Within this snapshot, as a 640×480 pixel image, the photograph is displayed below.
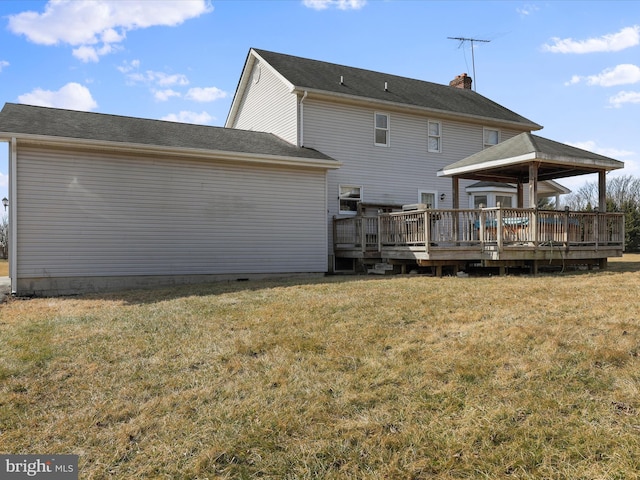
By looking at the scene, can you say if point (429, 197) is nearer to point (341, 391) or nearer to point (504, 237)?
point (504, 237)

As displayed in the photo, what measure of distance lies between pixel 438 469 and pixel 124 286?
10342 mm

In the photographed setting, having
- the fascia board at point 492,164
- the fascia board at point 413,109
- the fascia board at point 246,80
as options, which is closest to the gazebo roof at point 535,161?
the fascia board at point 492,164

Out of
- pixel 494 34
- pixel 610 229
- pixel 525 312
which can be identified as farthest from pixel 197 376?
pixel 494 34

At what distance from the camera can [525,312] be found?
6125 mm

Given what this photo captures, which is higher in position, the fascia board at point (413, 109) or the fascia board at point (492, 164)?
the fascia board at point (413, 109)

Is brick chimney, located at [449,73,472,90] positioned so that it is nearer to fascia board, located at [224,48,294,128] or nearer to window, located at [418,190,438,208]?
window, located at [418,190,438,208]

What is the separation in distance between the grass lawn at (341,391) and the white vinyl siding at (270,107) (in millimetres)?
9662

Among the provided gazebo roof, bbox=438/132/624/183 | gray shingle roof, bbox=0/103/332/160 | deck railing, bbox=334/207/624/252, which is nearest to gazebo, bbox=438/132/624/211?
gazebo roof, bbox=438/132/624/183

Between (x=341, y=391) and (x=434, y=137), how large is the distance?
14.5 metres

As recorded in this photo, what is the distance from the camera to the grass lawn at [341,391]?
10.1ft

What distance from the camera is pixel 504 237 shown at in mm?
11141

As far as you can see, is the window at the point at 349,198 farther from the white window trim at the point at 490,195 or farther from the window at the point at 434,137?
the white window trim at the point at 490,195

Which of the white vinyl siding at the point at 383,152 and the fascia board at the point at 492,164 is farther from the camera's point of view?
the white vinyl siding at the point at 383,152

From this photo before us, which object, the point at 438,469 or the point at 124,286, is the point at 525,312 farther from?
the point at 124,286
